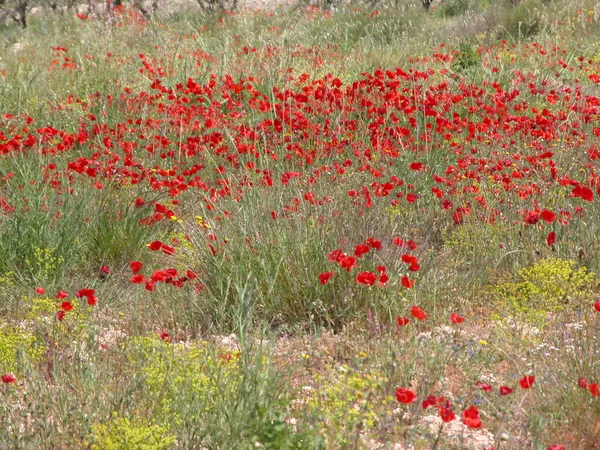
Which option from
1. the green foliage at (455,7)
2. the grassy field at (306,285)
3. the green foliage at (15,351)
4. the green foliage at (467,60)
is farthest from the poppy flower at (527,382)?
the green foliage at (455,7)

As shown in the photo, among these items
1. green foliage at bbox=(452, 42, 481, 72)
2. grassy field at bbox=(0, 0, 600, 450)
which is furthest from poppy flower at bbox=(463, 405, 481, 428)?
green foliage at bbox=(452, 42, 481, 72)

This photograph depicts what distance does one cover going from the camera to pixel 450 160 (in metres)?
5.19

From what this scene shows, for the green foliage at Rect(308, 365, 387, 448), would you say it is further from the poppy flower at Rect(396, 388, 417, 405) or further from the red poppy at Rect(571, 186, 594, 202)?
the red poppy at Rect(571, 186, 594, 202)

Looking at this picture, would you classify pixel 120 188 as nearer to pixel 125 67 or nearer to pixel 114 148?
pixel 114 148

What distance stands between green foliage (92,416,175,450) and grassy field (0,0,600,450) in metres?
0.01

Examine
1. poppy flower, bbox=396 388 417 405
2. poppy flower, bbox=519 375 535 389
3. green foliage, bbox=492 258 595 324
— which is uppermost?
poppy flower, bbox=396 388 417 405

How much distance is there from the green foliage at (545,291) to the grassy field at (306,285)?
0.02 metres

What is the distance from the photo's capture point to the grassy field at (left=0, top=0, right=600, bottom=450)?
2336 mm

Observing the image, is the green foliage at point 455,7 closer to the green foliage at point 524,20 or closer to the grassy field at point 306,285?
the green foliage at point 524,20

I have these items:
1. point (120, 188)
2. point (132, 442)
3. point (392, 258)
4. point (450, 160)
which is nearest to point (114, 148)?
point (120, 188)

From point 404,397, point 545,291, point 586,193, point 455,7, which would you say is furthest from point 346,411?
point 455,7

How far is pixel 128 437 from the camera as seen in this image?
2180 mm

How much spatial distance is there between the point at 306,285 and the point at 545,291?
1.02 metres

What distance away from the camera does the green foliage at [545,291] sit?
327cm
